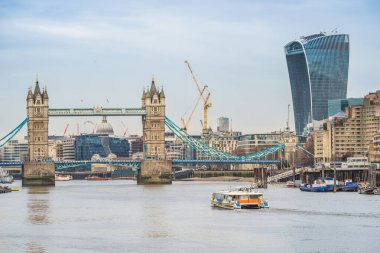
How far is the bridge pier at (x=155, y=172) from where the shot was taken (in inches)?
5965

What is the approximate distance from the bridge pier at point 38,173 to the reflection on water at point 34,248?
9411cm

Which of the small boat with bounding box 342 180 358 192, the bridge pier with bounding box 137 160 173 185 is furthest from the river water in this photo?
the bridge pier with bounding box 137 160 173 185

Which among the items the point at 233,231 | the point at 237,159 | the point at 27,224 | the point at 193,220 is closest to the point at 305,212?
the point at 193,220

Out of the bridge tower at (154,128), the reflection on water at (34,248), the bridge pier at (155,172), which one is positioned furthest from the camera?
the bridge tower at (154,128)

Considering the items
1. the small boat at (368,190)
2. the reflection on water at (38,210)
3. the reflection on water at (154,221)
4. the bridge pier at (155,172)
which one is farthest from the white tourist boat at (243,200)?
the bridge pier at (155,172)

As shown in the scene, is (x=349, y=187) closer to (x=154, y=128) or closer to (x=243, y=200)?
(x=243, y=200)

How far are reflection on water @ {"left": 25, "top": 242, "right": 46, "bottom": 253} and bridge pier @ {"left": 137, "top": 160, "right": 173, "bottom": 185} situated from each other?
94361 mm

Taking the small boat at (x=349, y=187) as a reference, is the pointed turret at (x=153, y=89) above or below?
above

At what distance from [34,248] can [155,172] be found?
97.6 m

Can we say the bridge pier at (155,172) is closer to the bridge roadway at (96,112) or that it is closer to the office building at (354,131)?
the bridge roadway at (96,112)

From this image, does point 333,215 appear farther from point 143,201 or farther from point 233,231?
point 143,201

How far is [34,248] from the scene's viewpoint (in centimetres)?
5453

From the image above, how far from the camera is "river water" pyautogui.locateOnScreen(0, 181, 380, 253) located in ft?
179

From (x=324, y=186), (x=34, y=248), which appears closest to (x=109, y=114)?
(x=324, y=186)
